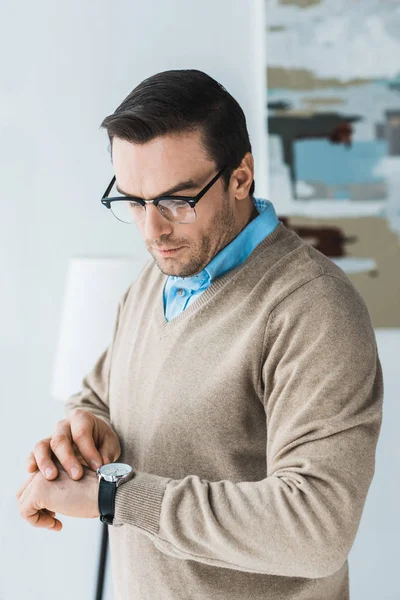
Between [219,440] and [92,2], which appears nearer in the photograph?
[219,440]

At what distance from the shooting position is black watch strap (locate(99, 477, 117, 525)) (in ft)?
3.23

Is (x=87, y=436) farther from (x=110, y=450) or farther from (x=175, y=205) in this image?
(x=175, y=205)

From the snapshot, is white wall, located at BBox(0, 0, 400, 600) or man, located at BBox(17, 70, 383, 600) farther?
white wall, located at BBox(0, 0, 400, 600)

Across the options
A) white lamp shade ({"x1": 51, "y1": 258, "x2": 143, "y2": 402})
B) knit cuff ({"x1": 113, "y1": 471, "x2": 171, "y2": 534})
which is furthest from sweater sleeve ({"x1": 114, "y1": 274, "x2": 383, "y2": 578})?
white lamp shade ({"x1": 51, "y1": 258, "x2": 143, "y2": 402})

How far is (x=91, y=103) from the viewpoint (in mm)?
2225

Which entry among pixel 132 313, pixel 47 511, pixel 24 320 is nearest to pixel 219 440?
pixel 47 511

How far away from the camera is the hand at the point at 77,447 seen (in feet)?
3.52

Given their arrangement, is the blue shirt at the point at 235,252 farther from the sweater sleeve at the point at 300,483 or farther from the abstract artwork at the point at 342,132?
the abstract artwork at the point at 342,132

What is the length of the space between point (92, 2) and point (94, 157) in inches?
18.6

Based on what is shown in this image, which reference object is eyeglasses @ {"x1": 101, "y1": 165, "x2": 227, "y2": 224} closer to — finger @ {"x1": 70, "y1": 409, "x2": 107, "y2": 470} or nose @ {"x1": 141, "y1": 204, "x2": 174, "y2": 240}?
nose @ {"x1": 141, "y1": 204, "x2": 174, "y2": 240}

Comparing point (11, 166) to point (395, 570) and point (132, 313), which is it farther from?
point (395, 570)

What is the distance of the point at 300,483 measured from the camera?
92 cm

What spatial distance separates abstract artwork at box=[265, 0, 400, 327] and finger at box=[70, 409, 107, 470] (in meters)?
1.20

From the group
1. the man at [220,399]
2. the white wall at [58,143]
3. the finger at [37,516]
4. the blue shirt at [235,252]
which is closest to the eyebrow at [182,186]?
the man at [220,399]
